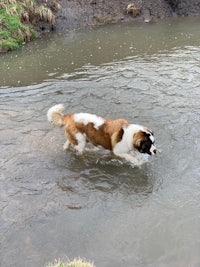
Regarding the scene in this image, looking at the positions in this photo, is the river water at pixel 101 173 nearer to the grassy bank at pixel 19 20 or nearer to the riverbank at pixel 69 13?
the grassy bank at pixel 19 20

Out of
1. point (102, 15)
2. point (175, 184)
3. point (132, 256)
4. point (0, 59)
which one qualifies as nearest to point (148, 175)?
point (175, 184)

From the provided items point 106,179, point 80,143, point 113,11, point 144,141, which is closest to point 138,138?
point 144,141

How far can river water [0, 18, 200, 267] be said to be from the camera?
4.84 m

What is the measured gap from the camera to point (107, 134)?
630 centimetres

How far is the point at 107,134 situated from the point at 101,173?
0.73 meters

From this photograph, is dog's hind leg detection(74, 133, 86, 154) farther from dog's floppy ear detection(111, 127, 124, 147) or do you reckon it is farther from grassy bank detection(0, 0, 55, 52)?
grassy bank detection(0, 0, 55, 52)

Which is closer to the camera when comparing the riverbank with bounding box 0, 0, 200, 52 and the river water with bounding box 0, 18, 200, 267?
the river water with bounding box 0, 18, 200, 267

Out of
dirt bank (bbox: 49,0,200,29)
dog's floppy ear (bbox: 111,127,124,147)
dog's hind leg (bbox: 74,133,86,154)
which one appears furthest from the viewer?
dirt bank (bbox: 49,0,200,29)

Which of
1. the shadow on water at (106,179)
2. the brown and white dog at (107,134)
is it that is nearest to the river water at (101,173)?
the shadow on water at (106,179)

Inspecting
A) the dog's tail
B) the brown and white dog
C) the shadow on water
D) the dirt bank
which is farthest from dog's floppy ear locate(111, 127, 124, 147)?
the dirt bank

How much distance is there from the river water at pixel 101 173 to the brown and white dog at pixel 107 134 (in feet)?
1.42

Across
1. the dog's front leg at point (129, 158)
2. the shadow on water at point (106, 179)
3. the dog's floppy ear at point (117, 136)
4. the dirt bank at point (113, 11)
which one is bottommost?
the shadow on water at point (106, 179)

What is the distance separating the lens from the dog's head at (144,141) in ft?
19.1

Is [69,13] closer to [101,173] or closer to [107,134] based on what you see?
[107,134]
